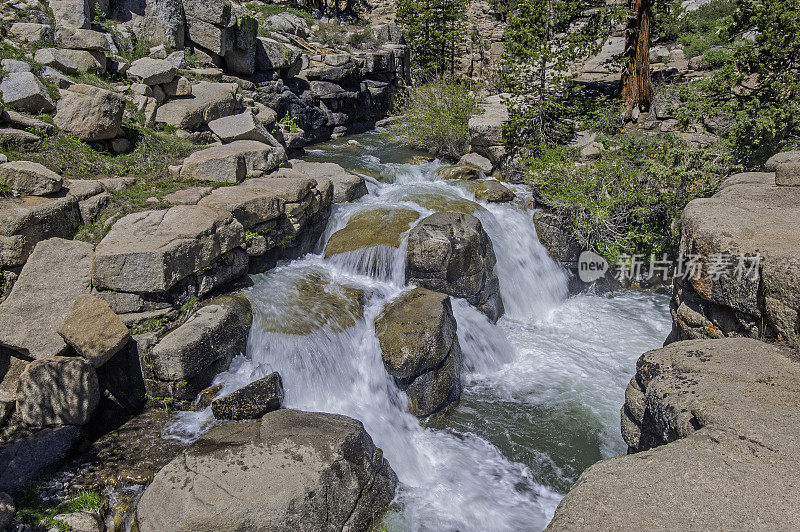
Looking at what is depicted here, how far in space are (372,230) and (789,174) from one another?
247 inches

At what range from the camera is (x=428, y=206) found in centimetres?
1026

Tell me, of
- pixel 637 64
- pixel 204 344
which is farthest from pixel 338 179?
pixel 637 64

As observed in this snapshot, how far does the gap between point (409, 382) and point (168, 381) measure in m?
3.05

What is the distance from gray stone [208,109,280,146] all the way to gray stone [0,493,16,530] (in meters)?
7.33

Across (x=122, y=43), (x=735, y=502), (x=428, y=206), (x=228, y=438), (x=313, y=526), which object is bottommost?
(x=313, y=526)

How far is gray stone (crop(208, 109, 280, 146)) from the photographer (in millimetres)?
9961

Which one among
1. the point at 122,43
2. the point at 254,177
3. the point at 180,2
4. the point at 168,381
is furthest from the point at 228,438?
the point at 180,2

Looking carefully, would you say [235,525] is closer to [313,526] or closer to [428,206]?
[313,526]

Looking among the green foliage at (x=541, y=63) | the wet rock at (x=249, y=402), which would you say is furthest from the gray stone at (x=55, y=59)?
the green foliage at (x=541, y=63)

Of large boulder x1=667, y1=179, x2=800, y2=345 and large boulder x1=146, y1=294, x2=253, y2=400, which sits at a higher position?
large boulder x1=667, y1=179, x2=800, y2=345

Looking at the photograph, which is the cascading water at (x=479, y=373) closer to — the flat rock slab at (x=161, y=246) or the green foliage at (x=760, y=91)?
the flat rock slab at (x=161, y=246)

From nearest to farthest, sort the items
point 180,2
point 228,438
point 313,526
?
point 313,526
point 228,438
point 180,2

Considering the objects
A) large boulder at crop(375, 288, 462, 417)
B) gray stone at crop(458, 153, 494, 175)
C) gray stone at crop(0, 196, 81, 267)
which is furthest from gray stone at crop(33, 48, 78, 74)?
gray stone at crop(458, 153, 494, 175)

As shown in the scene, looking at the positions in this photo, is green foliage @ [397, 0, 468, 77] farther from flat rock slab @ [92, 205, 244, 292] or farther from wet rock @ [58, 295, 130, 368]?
wet rock @ [58, 295, 130, 368]
